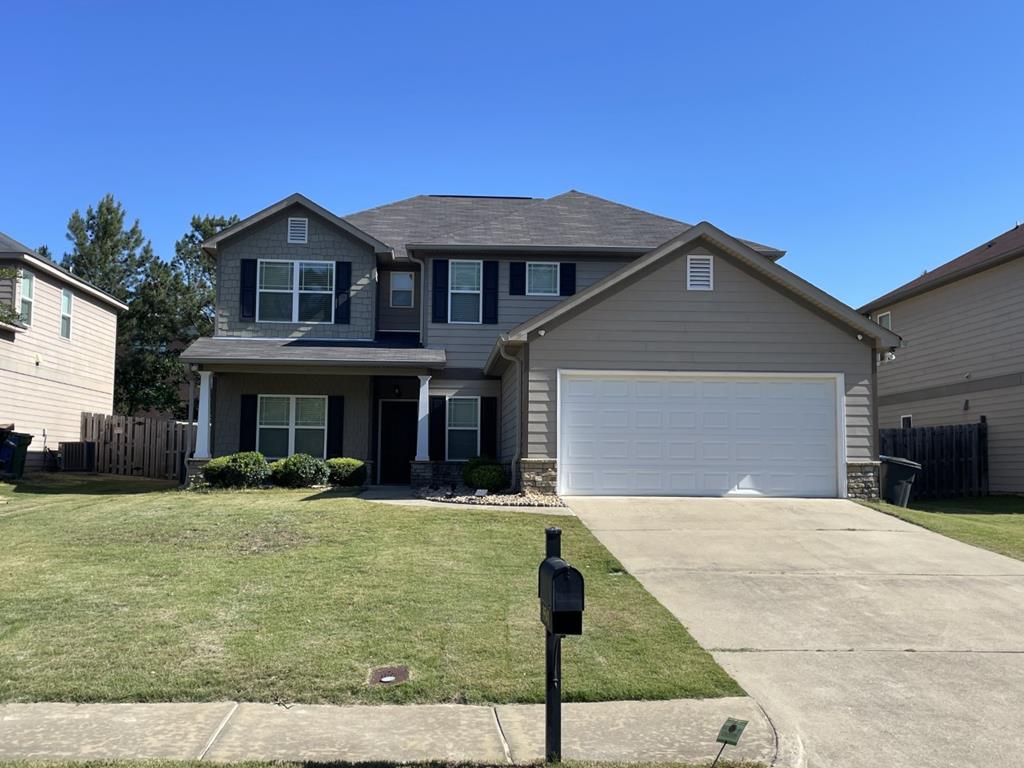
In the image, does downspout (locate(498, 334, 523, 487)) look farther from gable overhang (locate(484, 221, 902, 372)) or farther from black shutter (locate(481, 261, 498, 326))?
black shutter (locate(481, 261, 498, 326))

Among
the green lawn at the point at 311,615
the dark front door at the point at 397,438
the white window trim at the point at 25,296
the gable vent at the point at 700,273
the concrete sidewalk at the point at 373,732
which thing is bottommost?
the concrete sidewalk at the point at 373,732

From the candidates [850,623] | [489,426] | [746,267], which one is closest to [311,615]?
[850,623]

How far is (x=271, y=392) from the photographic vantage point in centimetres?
1991

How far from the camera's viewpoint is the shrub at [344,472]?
1802 cm

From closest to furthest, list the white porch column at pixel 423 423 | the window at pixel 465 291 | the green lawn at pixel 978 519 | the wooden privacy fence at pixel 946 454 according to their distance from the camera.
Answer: the green lawn at pixel 978 519 → the white porch column at pixel 423 423 → the wooden privacy fence at pixel 946 454 → the window at pixel 465 291

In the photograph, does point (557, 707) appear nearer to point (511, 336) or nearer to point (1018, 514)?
point (511, 336)

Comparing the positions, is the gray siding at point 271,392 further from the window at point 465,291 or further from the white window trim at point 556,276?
the white window trim at point 556,276

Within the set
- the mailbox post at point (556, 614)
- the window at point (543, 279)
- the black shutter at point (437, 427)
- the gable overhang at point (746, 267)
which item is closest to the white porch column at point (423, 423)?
the black shutter at point (437, 427)

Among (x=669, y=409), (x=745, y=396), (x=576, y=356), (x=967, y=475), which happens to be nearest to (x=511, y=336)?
(x=576, y=356)

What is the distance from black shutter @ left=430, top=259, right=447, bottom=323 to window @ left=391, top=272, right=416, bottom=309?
4.39 feet

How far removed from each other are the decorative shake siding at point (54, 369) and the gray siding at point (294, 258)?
5.88 m

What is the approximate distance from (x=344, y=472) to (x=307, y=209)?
6550 millimetres

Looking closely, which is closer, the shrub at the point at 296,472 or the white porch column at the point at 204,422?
the shrub at the point at 296,472

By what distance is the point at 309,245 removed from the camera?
795 inches
